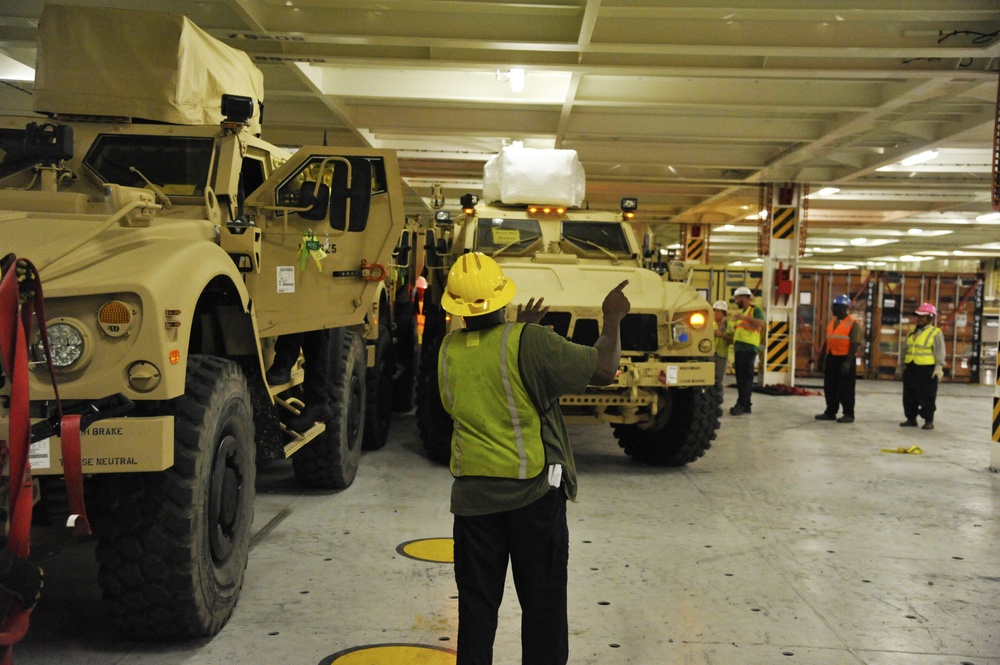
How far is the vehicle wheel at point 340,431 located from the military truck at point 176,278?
0.02 m

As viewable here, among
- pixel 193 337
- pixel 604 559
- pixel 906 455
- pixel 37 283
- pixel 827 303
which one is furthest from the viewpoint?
pixel 827 303

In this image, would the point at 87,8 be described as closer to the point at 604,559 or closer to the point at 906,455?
the point at 604,559

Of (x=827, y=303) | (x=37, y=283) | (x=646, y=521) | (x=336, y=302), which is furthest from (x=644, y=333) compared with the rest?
(x=827, y=303)

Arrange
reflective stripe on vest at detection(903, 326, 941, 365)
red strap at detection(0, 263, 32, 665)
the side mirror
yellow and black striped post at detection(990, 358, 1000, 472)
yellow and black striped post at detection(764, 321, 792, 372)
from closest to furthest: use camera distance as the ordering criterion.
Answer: red strap at detection(0, 263, 32, 665)
the side mirror
yellow and black striped post at detection(990, 358, 1000, 472)
reflective stripe on vest at detection(903, 326, 941, 365)
yellow and black striped post at detection(764, 321, 792, 372)

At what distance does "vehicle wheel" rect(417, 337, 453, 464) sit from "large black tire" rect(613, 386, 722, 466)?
183 cm

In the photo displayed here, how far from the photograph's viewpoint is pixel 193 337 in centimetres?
464

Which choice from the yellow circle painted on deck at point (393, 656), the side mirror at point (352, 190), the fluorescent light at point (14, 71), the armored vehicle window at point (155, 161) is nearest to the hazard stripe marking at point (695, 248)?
the fluorescent light at point (14, 71)

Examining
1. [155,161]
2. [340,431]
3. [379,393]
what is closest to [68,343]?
[155,161]

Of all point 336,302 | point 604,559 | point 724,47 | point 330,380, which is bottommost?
point 604,559

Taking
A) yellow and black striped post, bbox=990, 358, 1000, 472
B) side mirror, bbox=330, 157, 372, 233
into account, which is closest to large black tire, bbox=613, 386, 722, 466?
yellow and black striped post, bbox=990, 358, 1000, 472

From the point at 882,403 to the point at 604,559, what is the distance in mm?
11328

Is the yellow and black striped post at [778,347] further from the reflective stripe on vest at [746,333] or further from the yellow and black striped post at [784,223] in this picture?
the reflective stripe on vest at [746,333]

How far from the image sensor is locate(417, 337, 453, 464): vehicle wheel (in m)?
8.08

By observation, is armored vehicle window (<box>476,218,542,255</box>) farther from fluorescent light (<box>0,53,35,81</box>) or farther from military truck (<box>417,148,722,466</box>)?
fluorescent light (<box>0,53,35,81</box>)
